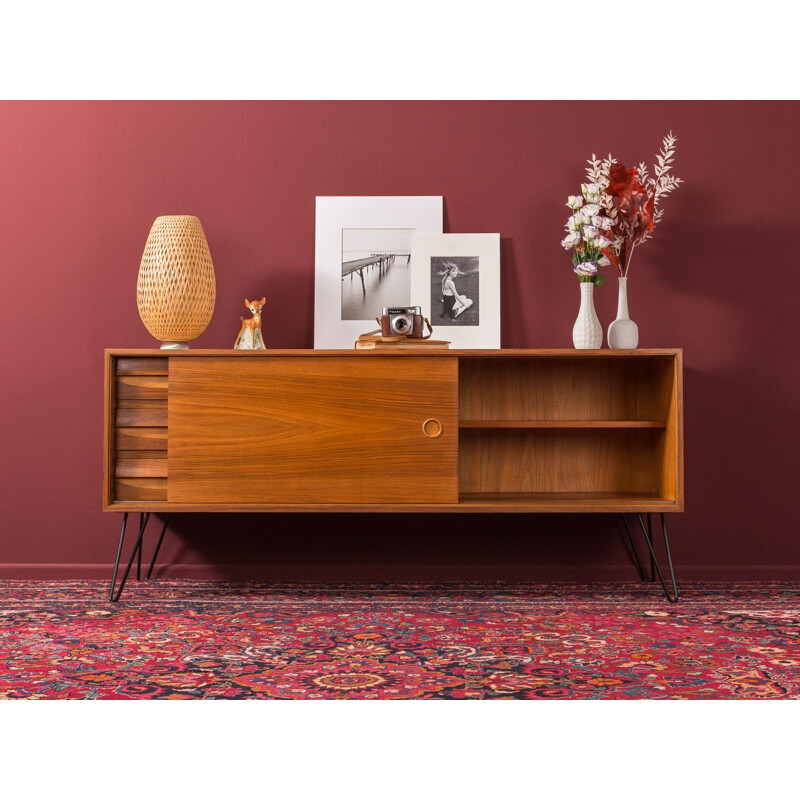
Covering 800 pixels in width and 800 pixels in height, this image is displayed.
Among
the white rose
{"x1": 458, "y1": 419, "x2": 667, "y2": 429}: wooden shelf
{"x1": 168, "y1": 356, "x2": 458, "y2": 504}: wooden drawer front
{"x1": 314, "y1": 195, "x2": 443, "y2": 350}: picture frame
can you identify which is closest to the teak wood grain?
{"x1": 168, "y1": 356, "x2": 458, "y2": 504}: wooden drawer front

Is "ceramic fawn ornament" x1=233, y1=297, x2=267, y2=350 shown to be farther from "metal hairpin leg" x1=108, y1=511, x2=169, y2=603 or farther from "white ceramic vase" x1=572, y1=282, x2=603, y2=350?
"white ceramic vase" x1=572, y1=282, x2=603, y2=350

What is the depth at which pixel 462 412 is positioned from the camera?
3018 mm

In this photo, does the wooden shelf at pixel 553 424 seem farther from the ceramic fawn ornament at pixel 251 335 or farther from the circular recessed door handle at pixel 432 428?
the ceramic fawn ornament at pixel 251 335

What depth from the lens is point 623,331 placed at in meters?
2.79

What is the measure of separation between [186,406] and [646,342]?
1.76m

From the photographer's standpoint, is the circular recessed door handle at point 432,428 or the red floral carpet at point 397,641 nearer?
the red floral carpet at point 397,641

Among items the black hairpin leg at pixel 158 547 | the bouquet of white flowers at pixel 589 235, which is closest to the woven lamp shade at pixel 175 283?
the black hairpin leg at pixel 158 547

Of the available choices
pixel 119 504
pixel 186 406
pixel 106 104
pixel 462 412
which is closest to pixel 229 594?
pixel 119 504

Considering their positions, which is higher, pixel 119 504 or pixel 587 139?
pixel 587 139

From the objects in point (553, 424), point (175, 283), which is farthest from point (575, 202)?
point (175, 283)

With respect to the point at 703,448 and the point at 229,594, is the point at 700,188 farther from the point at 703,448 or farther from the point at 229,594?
the point at 229,594

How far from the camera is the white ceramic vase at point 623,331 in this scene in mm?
2787

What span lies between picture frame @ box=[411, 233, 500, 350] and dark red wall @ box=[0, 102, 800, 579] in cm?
7

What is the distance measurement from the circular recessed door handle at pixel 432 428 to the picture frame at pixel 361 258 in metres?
0.57
